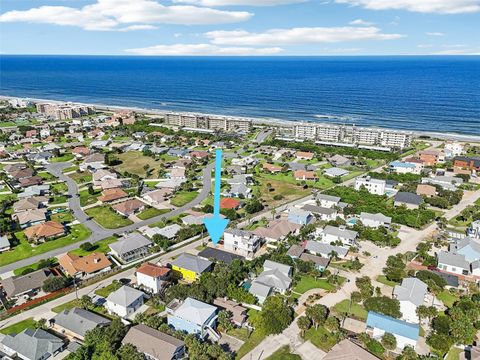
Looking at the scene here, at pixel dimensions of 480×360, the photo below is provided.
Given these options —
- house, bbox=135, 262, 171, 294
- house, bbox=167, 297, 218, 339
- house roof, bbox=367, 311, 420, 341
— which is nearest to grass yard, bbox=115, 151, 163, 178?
house, bbox=135, 262, 171, 294

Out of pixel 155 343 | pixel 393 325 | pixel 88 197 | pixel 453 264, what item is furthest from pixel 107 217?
pixel 453 264

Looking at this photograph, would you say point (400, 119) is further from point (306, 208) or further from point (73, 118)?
point (73, 118)

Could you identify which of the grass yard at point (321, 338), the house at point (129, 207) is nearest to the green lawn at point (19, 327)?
the house at point (129, 207)

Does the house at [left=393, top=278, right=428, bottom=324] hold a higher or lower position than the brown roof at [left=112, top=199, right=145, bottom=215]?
lower

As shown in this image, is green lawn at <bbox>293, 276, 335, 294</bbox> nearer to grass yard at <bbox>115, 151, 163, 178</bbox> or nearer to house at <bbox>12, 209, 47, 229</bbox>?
house at <bbox>12, 209, 47, 229</bbox>

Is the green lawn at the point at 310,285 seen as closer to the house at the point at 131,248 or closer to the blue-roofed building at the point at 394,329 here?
the blue-roofed building at the point at 394,329

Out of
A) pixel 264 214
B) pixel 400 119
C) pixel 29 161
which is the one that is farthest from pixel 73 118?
pixel 400 119
